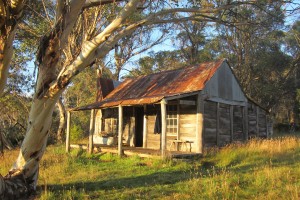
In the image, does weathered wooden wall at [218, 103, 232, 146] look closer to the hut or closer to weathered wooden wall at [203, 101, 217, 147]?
the hut

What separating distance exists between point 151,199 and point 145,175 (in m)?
3.09

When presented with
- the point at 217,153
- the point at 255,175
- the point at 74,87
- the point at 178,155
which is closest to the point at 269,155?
the point at 217,153

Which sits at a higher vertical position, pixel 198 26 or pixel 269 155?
pixel 198 26

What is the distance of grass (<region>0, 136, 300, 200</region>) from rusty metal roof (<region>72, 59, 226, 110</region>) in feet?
8.98

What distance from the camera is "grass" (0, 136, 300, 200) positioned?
7043 millimetres

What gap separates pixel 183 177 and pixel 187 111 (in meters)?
6.57

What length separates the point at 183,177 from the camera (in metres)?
9.09

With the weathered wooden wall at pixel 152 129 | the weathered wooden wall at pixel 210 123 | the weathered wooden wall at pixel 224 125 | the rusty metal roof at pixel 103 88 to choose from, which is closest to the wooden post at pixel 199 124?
the weathered wooden wall at pixel 210 123

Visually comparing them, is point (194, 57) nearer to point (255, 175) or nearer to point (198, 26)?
point (198, 26)

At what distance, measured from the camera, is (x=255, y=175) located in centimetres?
850

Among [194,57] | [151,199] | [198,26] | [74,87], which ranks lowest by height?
[151,199]

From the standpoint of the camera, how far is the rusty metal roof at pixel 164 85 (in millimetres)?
14623

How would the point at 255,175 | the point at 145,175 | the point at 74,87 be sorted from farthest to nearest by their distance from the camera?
the point at 74,87, the point at 145,175, the point at 255,175

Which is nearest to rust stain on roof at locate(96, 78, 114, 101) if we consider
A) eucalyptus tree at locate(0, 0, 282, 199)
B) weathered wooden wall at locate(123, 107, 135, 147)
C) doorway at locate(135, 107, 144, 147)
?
weathered wooden wall at locate(123, 107, 135, 147)
